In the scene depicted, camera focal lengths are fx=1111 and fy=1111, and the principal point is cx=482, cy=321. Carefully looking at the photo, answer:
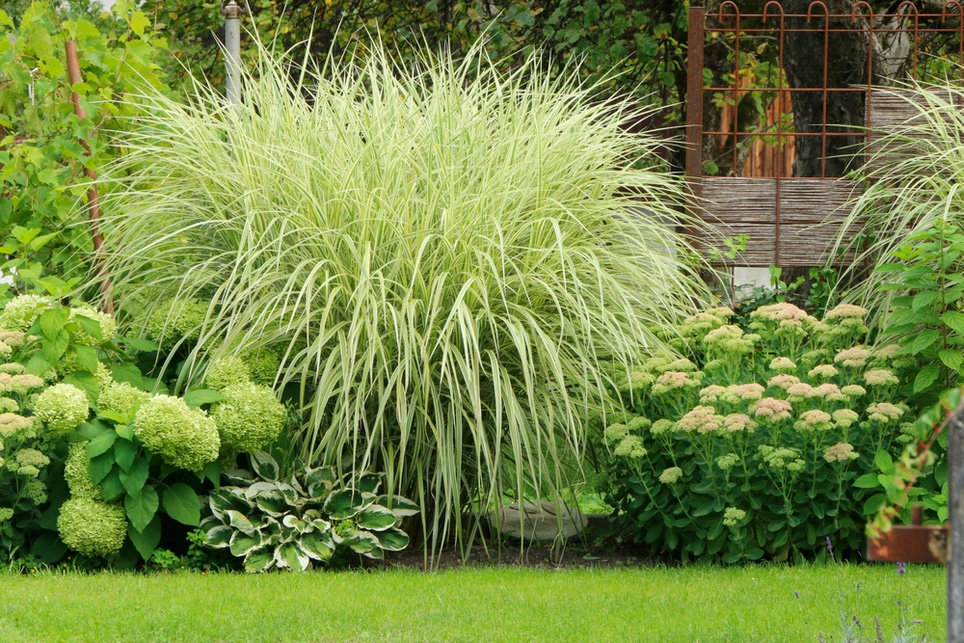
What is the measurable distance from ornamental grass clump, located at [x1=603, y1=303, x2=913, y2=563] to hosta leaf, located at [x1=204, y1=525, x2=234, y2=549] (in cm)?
128

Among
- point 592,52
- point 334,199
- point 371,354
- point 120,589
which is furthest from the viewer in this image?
point 592,52

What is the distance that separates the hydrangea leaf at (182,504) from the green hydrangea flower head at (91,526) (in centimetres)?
15

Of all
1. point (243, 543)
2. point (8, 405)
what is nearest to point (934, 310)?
point (243, 543)

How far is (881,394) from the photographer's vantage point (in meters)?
3.74

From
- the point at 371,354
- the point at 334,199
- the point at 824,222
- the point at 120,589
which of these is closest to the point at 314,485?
the point at 371,354

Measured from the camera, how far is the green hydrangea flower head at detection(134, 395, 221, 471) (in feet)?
11.0

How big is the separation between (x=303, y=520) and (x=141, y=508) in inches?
19.9

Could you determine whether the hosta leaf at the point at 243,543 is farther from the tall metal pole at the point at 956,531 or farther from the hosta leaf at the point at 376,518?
the tall metal pole at the point at 956,531

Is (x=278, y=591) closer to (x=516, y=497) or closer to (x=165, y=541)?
(x=165, y=541)

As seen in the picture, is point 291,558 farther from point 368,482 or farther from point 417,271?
point 417,271

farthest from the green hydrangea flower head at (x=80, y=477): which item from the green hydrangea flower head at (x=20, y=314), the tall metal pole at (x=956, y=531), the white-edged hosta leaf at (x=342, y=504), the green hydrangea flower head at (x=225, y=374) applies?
the tall metal pole at (x=956, y=531)

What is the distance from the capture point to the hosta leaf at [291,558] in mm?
3488

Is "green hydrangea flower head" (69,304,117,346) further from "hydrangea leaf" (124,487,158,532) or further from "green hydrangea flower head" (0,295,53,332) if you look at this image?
"hydrangea leaf" (124,487,158,532)

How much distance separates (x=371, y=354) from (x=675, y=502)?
3.71ft
